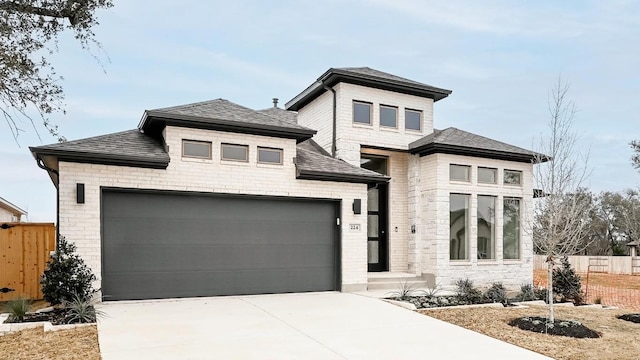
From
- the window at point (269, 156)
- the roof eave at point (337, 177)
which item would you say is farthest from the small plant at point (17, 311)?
the roof eave at point (337, 177)

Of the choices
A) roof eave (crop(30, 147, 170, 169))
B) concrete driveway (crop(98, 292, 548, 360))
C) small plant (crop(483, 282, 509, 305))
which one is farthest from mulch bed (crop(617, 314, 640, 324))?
roof eave (crop(30, 147, 170, 169))

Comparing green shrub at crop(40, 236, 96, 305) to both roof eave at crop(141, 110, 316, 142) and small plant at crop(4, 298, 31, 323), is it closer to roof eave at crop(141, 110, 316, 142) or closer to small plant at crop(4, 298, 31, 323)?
small plant at crop(4, 298, 31, 323)

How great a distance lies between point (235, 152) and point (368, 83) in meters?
4.88

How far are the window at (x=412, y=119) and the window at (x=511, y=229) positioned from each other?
3.50 meters

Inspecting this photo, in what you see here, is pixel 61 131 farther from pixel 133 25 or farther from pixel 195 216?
pixel 133 25

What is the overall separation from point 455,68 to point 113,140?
16664 mm

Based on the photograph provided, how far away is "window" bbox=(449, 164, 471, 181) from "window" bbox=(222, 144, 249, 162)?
19.9 feet

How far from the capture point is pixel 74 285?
829 cm

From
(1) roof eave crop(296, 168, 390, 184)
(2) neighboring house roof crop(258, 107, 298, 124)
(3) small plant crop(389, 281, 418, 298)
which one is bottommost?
(3) small plant crop(389, 281, 418, 298)

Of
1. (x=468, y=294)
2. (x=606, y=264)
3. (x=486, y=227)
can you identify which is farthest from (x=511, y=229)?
(x=606, y=264)

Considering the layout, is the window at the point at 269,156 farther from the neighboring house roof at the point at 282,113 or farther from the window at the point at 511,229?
the window at the point at 511,229

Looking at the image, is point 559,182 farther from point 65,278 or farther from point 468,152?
point 65,278

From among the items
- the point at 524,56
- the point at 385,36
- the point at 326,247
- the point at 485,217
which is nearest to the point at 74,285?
the point at 326,247

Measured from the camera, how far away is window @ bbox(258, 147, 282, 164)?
10.8 m
